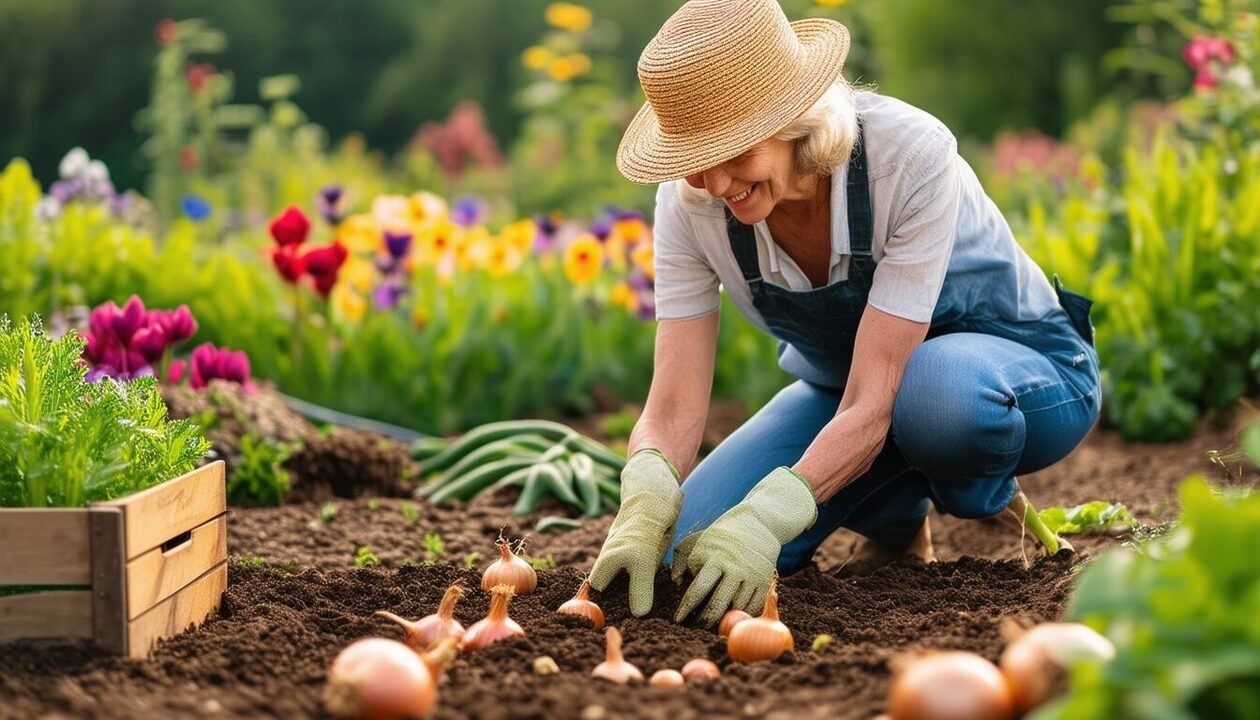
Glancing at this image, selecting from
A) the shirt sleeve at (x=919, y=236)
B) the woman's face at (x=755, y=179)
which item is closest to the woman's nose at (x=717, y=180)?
the woman's face at (x=755, y=179)

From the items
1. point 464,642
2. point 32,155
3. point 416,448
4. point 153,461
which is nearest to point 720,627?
point 464,642

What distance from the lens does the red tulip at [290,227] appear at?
13.1 ft

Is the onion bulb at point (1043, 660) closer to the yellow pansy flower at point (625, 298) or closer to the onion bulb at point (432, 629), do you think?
the onion bulb at point (432, 629)

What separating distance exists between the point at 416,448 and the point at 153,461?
1.90 m

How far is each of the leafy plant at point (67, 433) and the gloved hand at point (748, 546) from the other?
91 cm

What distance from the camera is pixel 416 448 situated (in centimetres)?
403

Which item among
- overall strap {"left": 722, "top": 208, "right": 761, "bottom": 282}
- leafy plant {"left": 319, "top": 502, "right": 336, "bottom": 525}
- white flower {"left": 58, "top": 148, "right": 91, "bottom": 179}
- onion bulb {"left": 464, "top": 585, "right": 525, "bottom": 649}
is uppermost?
overall strap {"left": 722, "top": 208, "right": 761, "bottom": 282}

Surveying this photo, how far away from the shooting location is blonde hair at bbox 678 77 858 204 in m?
2.41

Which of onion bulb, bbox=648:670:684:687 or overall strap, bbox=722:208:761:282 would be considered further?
overall strap, bbox=722:208:761:282

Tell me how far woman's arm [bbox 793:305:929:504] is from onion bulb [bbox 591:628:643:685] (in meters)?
0.65

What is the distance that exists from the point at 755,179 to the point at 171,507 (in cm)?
115

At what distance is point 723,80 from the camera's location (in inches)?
92.7

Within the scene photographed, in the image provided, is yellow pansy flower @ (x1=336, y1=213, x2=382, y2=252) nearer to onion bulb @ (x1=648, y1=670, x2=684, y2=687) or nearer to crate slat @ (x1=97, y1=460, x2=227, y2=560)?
crate slat @ (x1=97, y1=460, x2=227, y2=560)

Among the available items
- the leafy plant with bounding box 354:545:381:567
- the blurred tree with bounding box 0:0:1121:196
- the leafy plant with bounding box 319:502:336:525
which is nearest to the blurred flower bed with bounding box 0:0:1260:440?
the leafy plant with bounding box 319:502:336:525
